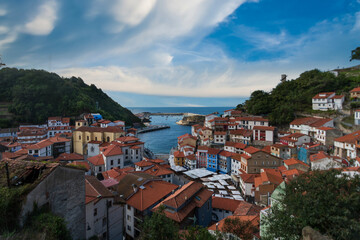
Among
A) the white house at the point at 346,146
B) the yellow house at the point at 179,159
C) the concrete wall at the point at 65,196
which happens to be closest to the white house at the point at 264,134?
the white house at the point at 346,146

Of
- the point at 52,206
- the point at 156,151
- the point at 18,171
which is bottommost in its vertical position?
the point at 156,151

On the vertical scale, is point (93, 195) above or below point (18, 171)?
below

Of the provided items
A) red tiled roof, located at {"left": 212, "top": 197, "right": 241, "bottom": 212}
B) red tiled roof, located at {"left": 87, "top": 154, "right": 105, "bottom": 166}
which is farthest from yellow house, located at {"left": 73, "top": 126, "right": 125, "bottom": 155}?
red tiled roof, located at {"left": 212, "top": 197, "right": 241, "bottom": 212}

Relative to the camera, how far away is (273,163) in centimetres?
2706

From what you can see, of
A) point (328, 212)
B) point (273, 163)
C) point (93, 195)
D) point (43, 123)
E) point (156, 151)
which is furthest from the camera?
point (43, 123)

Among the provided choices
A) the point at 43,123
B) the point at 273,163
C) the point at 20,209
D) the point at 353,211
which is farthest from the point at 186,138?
the point at 43,123

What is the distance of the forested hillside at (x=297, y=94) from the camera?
37844 mm

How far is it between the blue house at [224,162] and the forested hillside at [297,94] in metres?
14.4

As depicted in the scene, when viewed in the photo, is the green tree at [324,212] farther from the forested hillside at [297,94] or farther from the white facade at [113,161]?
the forested hillside at [297,94]

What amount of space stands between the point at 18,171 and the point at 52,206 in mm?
1700

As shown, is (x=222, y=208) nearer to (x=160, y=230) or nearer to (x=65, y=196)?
(x=160, y=230)

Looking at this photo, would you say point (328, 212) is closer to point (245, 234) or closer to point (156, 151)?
point (245, 234)

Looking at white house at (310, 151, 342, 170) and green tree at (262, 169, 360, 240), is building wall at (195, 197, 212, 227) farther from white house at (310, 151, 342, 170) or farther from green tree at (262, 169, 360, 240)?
white house at (310, 151, 342, 170)

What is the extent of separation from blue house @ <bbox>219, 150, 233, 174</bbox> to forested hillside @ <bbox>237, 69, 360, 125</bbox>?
1443cm
